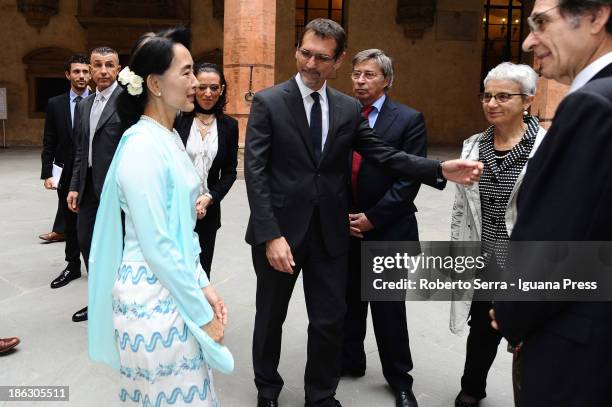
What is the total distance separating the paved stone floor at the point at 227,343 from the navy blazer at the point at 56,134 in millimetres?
954

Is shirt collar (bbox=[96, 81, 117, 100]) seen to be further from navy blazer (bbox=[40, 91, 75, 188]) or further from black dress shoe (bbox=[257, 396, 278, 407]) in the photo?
black dress shoe (bbox=[257, 396, 278, 407])

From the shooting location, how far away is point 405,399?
2820 millimetres

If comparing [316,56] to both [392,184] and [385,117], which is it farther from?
[392,184]

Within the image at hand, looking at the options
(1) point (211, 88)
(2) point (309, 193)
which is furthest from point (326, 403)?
(1) point (211, 88)

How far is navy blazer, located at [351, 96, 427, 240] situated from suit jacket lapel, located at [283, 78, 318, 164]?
1.47 feet

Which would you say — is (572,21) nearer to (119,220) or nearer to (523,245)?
(523,245)

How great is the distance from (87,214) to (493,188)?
2.57 metres

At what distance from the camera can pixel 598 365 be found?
4.22 feet

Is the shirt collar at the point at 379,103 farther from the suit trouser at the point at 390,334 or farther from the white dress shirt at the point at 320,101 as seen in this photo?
the suit trouser at the point at 390,334

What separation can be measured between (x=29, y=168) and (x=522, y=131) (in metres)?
11.7

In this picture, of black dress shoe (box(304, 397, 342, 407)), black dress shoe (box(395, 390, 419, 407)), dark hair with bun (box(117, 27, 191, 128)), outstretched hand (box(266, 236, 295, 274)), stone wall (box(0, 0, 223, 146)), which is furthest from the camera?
stone wall (box(0, 0, 223, 146))

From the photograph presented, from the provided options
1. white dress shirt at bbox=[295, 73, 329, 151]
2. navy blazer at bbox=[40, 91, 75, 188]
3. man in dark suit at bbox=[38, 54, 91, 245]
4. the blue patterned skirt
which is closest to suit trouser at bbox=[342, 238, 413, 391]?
white dress shirt at bbox=[295, 73, 329, 151]

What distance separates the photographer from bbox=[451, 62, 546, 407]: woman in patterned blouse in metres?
2.55

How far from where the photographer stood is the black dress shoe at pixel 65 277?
15.2ft
